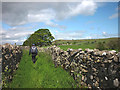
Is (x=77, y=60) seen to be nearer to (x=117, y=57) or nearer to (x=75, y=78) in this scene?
(x=75, y=78)

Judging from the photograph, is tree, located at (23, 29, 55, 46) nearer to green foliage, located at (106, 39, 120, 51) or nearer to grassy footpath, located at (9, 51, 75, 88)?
grassy footpath, located at (9, 51, 75, 88)

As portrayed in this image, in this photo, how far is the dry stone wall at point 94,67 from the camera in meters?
5.51

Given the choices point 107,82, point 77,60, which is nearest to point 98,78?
point 107,82

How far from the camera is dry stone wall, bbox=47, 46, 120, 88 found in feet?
18.1

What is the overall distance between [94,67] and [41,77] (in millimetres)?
5042

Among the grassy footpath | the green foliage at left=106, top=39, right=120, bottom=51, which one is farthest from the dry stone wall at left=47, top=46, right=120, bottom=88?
the green foliage at left=106, top=39, right=120, bottom=51

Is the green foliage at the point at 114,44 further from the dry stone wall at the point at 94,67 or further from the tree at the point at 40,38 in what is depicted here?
the tree at the point at 40,38

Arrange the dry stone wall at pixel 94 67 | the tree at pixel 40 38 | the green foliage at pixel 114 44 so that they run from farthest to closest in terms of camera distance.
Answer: the tree at pixel 40 38 → the green foliage at pixel 114 44 → the dry stone wall at pixel 94 67

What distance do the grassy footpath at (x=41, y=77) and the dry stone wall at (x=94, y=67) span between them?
33.1 inches

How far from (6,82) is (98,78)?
283 inches

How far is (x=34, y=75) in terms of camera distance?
9.39 m

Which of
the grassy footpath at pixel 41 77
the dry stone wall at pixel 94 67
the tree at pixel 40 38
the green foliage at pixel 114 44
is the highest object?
the tree at pixel 40 38

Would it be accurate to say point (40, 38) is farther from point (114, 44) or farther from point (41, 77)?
point (114, 44)

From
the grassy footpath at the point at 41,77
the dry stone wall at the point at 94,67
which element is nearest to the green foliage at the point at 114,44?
the dry stone wall at the point at 94,67
